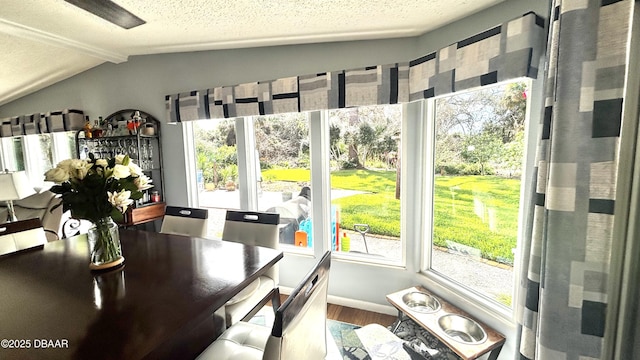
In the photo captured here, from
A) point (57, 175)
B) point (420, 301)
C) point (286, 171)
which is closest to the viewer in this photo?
point (57, 175)

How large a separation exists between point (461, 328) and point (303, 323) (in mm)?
1295

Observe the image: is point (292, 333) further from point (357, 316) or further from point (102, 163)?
point (357, 316)

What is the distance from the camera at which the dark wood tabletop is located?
816 millimetres

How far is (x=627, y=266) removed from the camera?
3.00 feet

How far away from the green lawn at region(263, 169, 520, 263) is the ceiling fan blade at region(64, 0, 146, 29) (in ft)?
5.12

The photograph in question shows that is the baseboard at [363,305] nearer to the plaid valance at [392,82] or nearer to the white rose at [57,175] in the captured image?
the plaid valance at [392,82]

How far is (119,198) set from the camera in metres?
1.27

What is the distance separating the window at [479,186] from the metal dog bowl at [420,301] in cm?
22

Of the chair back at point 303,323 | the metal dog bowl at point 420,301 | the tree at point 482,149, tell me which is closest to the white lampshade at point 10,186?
the chair back at point 303,323

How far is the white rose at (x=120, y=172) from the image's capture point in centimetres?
126

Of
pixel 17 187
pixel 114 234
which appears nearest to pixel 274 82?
pixel 114 234

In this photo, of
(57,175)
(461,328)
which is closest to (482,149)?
(461,328)

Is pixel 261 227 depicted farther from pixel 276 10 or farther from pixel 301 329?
pixel 276 10

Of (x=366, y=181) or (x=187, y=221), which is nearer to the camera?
(x=187, y=221)
